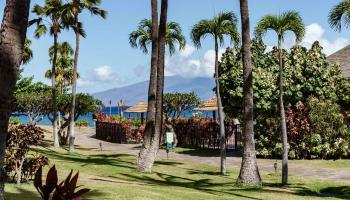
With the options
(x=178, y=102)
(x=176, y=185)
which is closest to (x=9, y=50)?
(x=176, y=185)

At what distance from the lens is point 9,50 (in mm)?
7309

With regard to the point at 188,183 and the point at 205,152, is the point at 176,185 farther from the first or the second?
the point at 205,152

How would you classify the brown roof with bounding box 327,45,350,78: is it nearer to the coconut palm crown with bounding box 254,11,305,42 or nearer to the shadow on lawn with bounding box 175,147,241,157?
the shadow on lawn with bounding box 175,147,241,157

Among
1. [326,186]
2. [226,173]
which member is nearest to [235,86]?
[226,173]

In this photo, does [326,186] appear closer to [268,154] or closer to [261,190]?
[261,190]

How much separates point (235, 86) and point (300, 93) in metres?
3.97

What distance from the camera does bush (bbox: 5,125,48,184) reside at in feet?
47.6

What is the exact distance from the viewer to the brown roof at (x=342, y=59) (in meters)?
36.9

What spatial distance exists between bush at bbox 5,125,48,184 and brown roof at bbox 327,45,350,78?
26631 millimetres

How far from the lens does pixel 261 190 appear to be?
1756 centimetres

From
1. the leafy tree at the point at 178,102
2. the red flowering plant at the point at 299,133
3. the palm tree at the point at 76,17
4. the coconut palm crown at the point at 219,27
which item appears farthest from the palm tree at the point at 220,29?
the leafy tree at the point at 178,102

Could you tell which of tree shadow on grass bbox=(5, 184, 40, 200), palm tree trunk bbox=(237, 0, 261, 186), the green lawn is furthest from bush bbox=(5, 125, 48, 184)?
palm tree trunk bbox=(237, 0, 261, 186)

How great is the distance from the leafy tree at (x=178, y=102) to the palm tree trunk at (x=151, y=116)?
27.4m

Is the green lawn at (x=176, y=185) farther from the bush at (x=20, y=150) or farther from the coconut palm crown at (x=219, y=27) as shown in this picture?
the coconut palm crown at (x=219, y=27)
